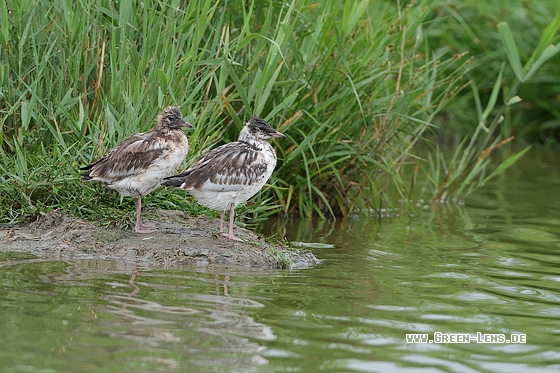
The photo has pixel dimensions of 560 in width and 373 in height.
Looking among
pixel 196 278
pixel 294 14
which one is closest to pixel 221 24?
pixel 294 14

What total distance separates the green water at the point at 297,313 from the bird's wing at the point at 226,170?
0.73 meters

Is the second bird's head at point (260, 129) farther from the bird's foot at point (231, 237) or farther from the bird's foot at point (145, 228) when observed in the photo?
the bird's foot at point (145, 228)

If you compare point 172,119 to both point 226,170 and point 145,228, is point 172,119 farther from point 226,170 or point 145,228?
point 145,228

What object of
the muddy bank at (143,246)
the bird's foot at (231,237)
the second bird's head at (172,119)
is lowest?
the muddy bank at (143,246)

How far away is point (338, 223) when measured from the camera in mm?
9828

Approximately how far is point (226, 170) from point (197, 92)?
1.52 meters

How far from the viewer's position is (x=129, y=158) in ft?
23.4

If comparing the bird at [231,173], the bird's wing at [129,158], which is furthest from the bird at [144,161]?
the bird at [231,173]

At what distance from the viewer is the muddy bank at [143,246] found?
23.3ft

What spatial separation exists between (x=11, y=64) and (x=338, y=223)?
3781 millimetres

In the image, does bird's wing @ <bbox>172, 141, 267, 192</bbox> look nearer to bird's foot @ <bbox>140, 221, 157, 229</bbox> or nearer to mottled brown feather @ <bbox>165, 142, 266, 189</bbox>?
mottled brown feather @ <bbox>165, 142, 266, 189</bbox>

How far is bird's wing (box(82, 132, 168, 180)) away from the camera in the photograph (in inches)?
279

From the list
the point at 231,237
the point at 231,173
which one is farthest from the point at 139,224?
the point at 231,173

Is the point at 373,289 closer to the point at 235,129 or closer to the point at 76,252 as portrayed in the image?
the point at 76,252
